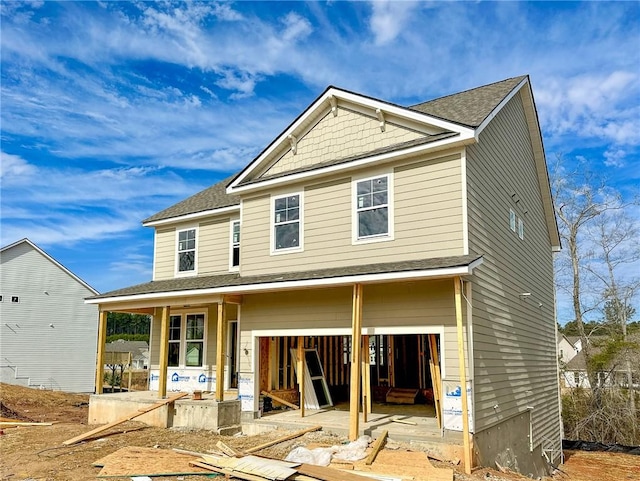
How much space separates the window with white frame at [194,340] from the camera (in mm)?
16047

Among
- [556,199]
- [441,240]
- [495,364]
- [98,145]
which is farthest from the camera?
[556,199]

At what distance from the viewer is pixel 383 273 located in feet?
32.8

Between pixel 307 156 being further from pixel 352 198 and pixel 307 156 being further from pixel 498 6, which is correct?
pixel 498 6

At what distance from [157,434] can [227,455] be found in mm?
3250

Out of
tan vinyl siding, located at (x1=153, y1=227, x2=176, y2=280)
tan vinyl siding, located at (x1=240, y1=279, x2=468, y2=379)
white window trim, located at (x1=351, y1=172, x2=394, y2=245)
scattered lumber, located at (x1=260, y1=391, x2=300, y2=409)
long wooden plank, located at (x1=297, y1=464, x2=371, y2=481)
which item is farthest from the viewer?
tan vinyl siding, located at (x1=153, y1=227, x2=176, y2=280)

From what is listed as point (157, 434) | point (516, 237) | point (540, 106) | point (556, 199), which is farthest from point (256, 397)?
point (556, 199)

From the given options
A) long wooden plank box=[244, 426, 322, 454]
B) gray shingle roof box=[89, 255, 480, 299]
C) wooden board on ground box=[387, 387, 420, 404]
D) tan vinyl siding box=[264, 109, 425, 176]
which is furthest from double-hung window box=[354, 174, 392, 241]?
wooden board on ground box=[387, 387, 420, 404]

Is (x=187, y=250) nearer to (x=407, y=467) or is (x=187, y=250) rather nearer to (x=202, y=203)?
(x=202, y=203)

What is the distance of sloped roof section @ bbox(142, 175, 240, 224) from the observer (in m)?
16.4

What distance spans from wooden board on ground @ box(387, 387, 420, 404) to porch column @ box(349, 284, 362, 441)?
4590mm

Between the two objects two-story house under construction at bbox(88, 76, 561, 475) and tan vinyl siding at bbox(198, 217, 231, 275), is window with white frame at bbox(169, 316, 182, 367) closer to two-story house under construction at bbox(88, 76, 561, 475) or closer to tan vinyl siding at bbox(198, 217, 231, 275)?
two-story house under construction at bbox(88, 76, 561, 475)

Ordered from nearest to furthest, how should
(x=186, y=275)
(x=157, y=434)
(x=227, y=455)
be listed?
(x=227, y=455), (x=157, y=434), (x=186, y=275)

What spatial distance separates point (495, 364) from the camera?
11367 mm

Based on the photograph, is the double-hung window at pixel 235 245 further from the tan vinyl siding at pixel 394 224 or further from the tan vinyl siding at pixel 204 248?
the tan vinyl siding at pixel 394 224
